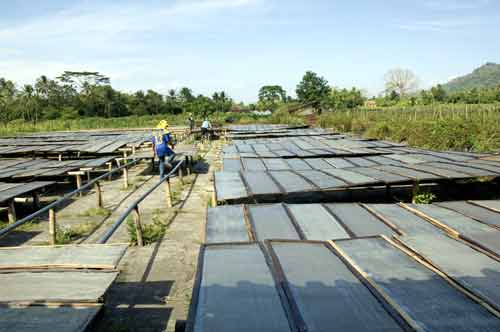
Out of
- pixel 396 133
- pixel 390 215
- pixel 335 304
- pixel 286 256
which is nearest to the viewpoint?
pixel 335 304

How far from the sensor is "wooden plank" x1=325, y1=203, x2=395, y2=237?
13.6 ft

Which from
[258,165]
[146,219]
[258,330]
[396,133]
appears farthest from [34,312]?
[396,133]

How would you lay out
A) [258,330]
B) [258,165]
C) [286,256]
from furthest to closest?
[258,165] < [286,256] < [258,330]

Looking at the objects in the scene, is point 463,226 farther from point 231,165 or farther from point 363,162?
point 231,165

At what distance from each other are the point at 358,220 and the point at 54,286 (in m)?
3.60

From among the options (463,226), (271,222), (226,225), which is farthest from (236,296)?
(463,226)

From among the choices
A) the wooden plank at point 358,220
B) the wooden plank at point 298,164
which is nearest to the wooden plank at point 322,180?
the wooden plank at point 298,164

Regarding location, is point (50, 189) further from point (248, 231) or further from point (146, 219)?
point (248, 231)

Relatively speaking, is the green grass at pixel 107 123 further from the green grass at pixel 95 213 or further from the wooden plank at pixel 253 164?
the green grass at pixel 95 213

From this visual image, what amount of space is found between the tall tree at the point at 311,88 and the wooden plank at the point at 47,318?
5313 cm

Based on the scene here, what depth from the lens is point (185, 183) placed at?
10.4 m

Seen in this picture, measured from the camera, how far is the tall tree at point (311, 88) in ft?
176

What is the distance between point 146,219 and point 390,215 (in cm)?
485

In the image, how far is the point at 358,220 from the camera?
453 centimetres
